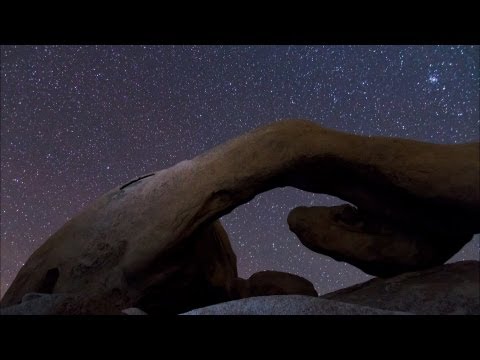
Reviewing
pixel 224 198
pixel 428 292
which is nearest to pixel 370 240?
pixel 428 292

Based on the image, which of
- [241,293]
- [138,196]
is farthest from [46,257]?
[241,293]

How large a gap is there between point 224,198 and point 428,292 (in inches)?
65.7

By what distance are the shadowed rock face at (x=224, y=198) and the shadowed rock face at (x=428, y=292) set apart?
0.36 m

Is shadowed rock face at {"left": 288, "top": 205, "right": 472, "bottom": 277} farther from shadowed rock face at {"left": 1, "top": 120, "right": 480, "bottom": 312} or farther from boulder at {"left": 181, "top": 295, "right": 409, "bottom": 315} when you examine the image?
boulder at {"left": 181, "top": 295, "right": 409, "bottom": 315}

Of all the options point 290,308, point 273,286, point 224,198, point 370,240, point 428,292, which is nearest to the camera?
point 290,308

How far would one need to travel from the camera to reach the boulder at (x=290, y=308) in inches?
100

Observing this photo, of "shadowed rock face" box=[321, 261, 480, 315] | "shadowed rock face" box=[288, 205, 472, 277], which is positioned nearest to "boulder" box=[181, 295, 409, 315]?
"shadowed rock face" box=[321, 261, 480, 315]

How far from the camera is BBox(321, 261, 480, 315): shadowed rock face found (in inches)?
123

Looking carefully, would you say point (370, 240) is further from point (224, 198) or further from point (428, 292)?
point (224, 198)

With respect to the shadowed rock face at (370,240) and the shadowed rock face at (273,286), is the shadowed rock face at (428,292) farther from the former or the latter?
the shadowed rock face at (273,286)

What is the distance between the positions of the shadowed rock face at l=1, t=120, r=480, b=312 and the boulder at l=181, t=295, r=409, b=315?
42.3 inches

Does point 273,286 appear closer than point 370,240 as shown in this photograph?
No

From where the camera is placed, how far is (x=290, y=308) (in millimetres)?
2594
